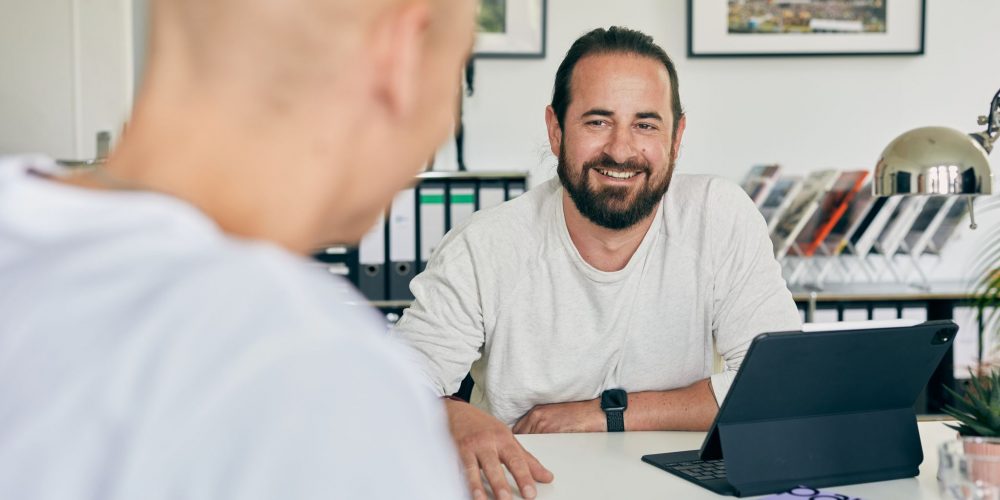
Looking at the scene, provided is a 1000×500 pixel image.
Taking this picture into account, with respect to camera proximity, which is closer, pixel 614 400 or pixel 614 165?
pixel 614 400

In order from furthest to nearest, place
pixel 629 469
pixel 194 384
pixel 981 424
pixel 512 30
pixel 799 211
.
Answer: pixel 512 30 < pixel 799 211 < pixel 629 469 < pixel 981 424 < pixel 194 384

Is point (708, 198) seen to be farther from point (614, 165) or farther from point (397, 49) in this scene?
point (397, 49)

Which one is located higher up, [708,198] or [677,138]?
[677,138]

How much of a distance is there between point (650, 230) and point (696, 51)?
1.44 meters

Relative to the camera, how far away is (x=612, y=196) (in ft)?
6.28

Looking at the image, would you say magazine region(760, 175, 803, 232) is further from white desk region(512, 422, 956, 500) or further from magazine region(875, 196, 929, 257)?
white desk region(512, 422, 956, 500)

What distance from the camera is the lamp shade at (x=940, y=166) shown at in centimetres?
170

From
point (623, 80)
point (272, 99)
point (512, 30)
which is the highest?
point (512, 30)

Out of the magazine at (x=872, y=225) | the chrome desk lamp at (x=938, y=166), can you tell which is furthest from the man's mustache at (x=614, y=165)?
the magazine at (x=872, y=225)

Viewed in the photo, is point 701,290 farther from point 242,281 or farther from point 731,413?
point 242,281

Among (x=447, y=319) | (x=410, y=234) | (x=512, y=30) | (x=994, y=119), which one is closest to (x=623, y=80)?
(x=447, y=319)

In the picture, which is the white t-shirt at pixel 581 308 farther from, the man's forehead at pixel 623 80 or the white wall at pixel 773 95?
the white wall at pixel 773 95

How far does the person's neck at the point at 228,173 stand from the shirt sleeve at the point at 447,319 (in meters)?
1.36

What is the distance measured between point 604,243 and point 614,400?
327 millimetres
